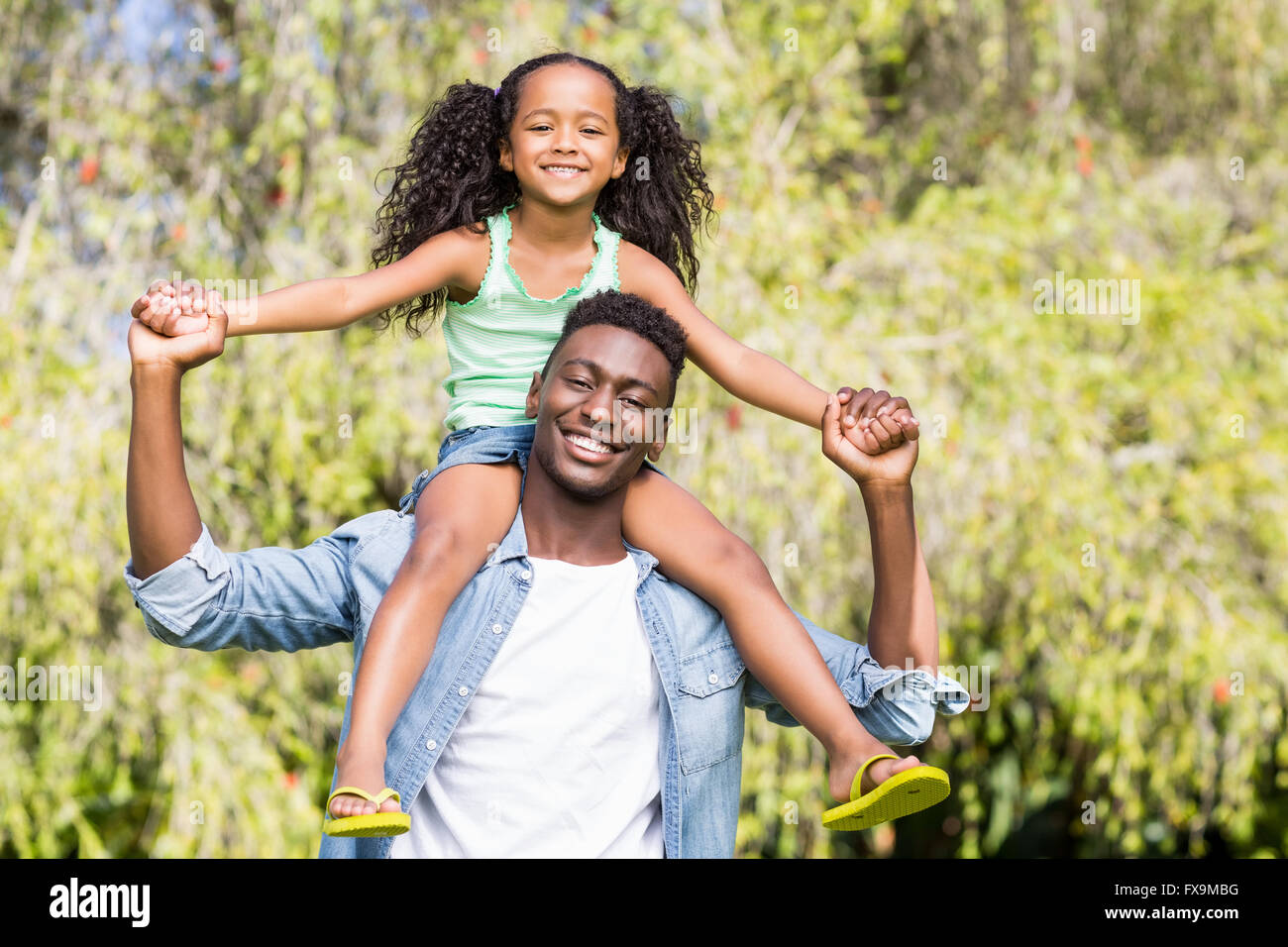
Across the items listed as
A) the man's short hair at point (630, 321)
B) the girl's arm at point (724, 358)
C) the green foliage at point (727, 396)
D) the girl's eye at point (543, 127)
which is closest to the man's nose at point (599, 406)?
the man's short hair at point (630, 321)

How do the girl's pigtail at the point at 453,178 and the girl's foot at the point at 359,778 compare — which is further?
the girl's pigtail at the point at 453,178

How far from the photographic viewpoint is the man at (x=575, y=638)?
1795 mm

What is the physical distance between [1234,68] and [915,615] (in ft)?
12.3

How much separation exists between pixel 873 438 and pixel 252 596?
2.73 ft

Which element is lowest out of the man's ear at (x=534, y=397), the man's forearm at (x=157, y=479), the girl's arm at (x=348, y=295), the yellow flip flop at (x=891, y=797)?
the yellow flip flop at (x=891, y=797)

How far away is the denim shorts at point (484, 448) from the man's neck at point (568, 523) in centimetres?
5

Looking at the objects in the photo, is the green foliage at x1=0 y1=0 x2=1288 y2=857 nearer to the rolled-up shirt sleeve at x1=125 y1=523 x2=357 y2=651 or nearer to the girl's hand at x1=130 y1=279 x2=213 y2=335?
the rolled-up shirt sleeve at x1=125 y1=523 x2=357 y2=651

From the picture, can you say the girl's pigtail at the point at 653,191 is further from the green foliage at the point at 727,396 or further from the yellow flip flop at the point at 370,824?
the green foliage at the point at 727,396

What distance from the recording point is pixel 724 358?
6.60ft

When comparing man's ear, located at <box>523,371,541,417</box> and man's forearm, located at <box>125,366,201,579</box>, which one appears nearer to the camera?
man's forearm, located at <box>125,366,201,579</box>

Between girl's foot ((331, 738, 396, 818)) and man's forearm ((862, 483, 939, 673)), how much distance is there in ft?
2.17

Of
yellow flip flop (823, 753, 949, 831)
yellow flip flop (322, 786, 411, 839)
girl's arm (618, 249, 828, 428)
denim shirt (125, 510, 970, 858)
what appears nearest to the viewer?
yellow flip flop (322, 786, 411, 839)

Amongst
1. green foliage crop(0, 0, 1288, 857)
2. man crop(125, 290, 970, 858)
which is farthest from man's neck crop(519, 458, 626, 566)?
green foliage crop(0, 0, 1288, 857)

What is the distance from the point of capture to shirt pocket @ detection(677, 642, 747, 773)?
1878 mm
